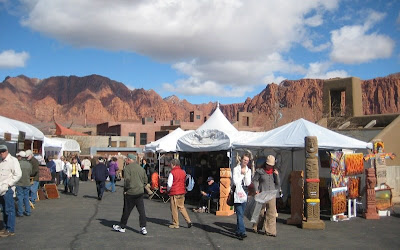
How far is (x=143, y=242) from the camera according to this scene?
25.8ft

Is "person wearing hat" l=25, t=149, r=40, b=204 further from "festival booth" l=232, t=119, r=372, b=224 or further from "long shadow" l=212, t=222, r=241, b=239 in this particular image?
"festival booth" l=232, t=119, r=372, b=224

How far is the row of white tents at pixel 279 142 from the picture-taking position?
39.3 feet

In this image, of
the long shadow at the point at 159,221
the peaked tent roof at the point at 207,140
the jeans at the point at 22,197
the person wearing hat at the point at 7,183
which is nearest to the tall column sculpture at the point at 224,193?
the peaked tent roof at the point at 207,140

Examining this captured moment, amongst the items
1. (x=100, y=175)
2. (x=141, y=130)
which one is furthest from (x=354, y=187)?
(x=141, y=130)

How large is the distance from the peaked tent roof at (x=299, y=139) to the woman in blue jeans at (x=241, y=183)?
11.8ft

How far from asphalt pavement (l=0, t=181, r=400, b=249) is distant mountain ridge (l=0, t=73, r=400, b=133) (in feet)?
321

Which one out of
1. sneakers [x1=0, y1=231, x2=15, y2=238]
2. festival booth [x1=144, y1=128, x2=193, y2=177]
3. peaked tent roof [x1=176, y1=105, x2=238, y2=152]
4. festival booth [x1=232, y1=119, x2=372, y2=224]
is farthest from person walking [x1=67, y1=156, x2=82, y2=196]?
sneakers [x1=0, y1=231, x2=15, y2=238]

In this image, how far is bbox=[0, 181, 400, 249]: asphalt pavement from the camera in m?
7.69

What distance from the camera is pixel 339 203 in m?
11.1

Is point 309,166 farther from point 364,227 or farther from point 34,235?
point 34,235

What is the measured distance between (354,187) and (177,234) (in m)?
5.88

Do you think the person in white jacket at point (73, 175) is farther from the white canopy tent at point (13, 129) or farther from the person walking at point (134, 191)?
the person walking at point (134, 191)

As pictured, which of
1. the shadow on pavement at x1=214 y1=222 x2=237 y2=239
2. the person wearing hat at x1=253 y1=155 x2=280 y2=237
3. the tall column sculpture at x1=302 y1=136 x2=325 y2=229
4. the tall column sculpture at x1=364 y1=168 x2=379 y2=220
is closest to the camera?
the person wearing hat at x1=253 y1=155 x2=280 y2=237

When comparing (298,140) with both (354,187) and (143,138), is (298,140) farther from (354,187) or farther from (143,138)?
(143,138)
